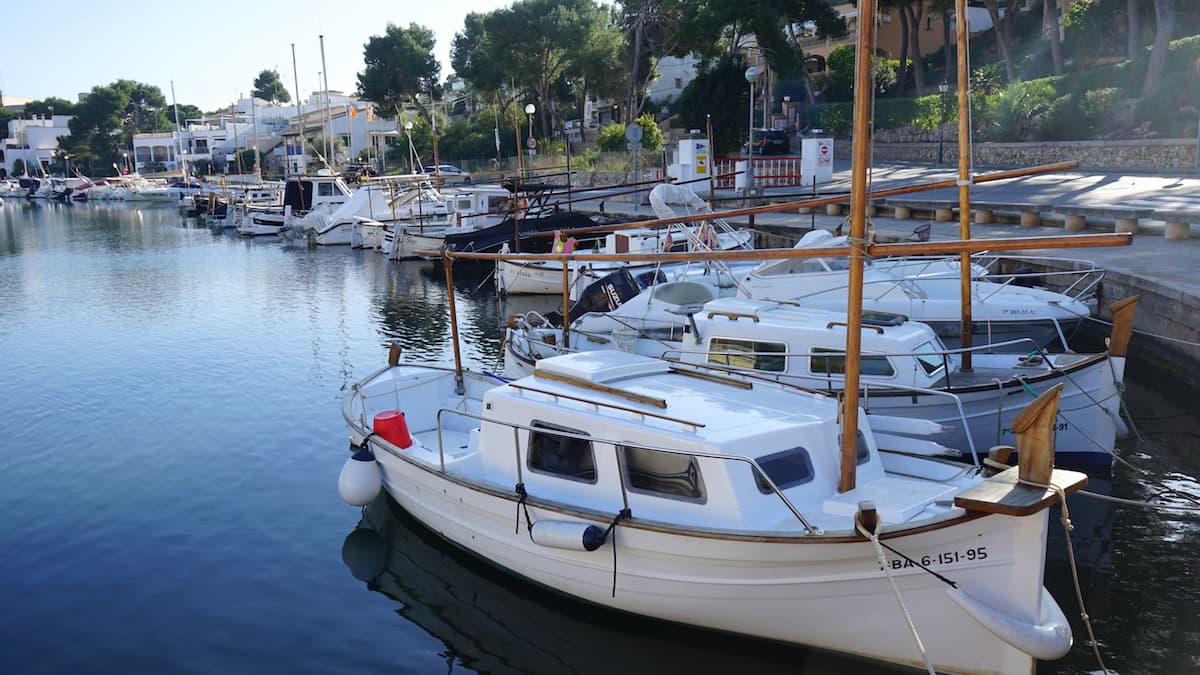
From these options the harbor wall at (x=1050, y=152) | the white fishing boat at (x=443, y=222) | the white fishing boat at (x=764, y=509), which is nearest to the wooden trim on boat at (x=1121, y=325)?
the white fishing boat at (x=764, y=509)

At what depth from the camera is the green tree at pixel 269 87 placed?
14025 centimetres

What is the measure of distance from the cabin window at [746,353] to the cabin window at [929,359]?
6.32ft

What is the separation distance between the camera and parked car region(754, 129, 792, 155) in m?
43.8

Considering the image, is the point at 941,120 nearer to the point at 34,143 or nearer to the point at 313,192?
the point at 313,192

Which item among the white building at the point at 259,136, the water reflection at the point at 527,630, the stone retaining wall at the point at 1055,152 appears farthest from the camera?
the white building at the point at 259,136

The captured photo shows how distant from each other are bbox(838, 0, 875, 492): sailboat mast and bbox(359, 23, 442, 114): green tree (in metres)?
81.0

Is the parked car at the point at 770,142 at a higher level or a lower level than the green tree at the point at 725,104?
lower

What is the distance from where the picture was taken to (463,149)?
7100 centimetres

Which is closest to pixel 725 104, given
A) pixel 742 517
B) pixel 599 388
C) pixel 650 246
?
pixel 650 246

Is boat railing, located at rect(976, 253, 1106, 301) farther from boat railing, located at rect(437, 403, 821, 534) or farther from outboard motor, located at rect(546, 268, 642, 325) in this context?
boat railing, located at rect(437, 403, 821, 534)

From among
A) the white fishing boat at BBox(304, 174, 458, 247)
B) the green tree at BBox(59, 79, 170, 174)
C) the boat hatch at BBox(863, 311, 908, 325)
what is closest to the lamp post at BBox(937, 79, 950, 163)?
the white fishing boat at BBox(304, 174, 458, 247)

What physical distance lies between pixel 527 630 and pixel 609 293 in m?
10.7

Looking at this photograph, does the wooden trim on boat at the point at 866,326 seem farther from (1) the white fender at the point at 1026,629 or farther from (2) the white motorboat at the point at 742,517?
A: (1) the white fender at the point at 1026,629

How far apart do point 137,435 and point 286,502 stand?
16.8 feet
